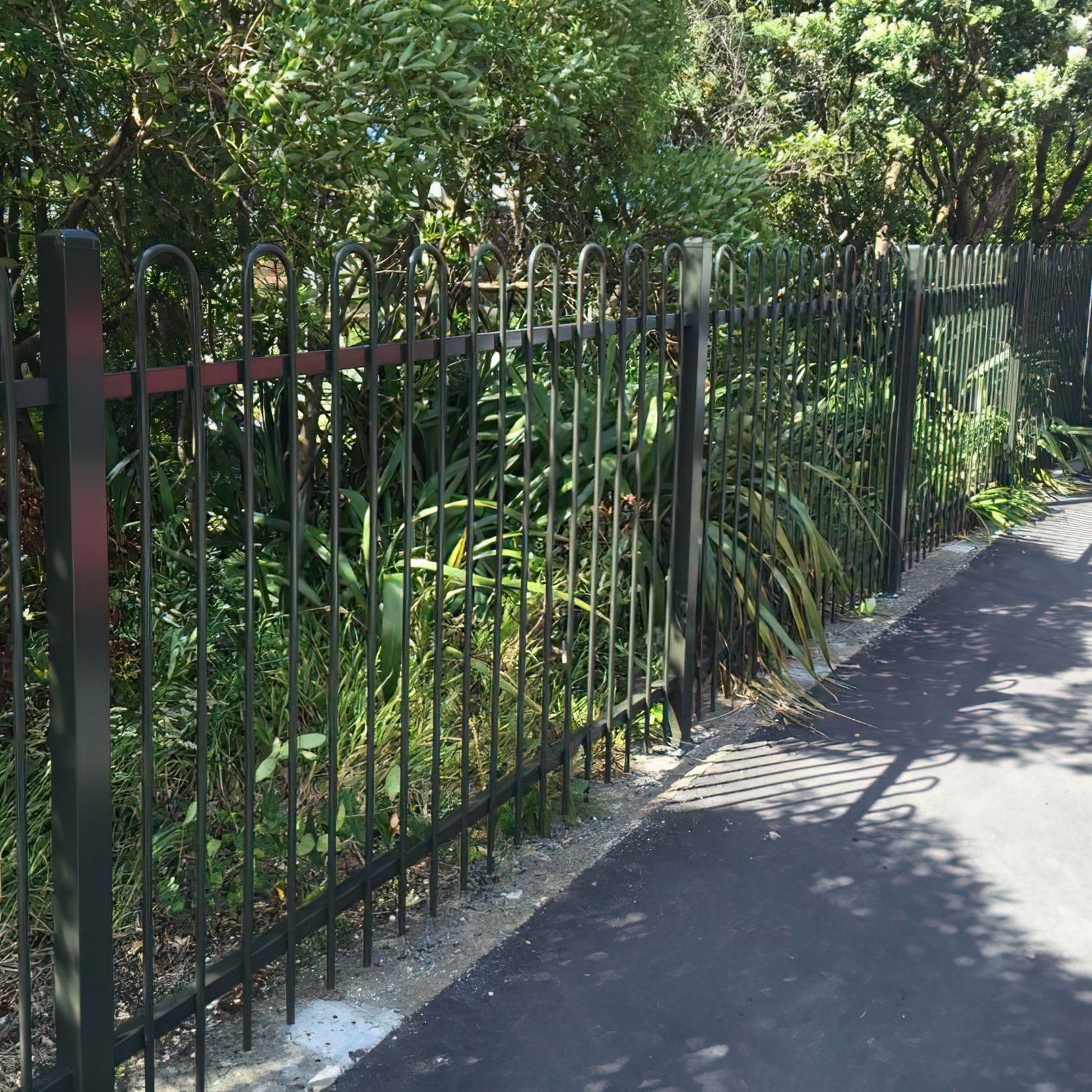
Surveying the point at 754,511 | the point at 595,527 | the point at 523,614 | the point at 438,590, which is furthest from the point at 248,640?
the point at 754,511

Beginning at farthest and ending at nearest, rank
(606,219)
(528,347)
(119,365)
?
(606,219)
(119,365)
(528,347)

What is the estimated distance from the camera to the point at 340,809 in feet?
13.1

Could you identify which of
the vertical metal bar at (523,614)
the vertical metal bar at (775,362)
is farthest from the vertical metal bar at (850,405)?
the vertical metal bar at (523,614)

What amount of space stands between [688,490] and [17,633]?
305 cm

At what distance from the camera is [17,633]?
2492 millimetres

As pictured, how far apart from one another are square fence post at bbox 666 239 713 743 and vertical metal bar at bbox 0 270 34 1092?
289 cm

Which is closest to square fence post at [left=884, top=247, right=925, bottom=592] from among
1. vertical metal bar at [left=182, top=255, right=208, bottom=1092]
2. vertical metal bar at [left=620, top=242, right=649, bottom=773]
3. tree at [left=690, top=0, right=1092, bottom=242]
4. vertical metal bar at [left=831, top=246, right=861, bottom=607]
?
vertical metal bar at [left=831, top=246, right=861, bottom=607]

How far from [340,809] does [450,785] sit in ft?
1.57

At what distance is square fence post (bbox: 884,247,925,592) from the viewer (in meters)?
7.30

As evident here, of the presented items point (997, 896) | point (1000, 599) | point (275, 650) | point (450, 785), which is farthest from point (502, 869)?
point (1000, 599)

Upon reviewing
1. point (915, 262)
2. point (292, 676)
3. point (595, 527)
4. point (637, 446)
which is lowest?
point (292, 676)

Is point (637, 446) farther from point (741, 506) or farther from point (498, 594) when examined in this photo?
point (741, 506)

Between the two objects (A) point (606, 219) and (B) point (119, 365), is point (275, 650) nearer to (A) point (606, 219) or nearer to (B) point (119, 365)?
(B) point (119, 365)

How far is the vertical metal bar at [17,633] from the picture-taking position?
2.35 metres
